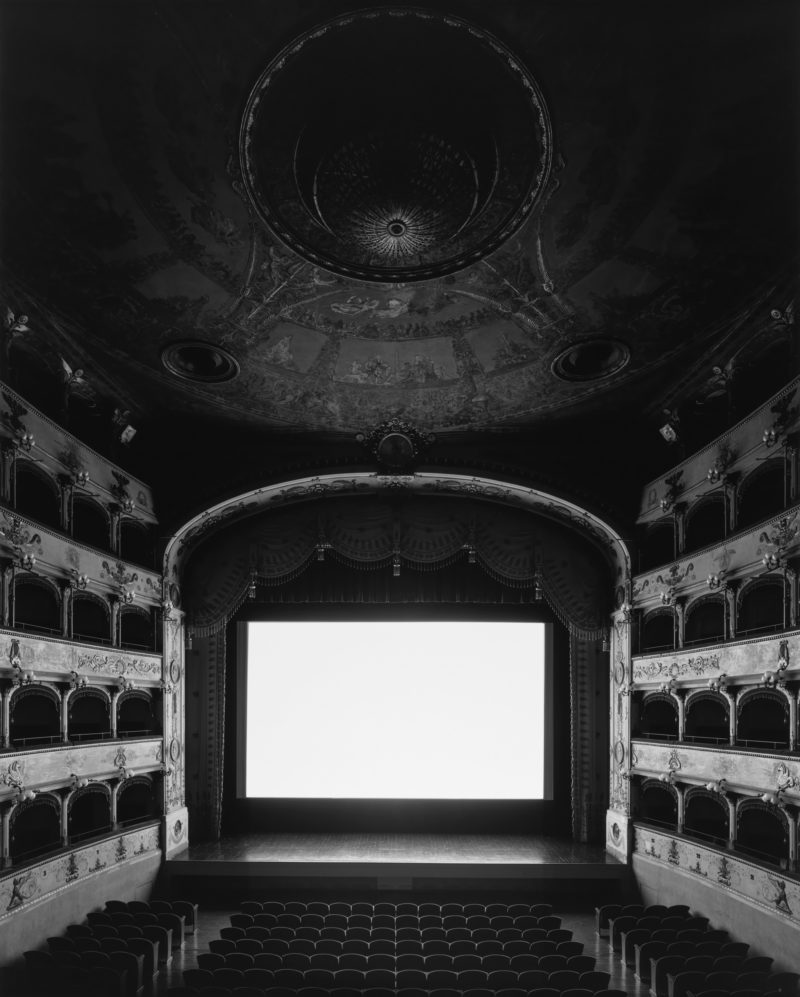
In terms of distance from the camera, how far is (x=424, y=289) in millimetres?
11188

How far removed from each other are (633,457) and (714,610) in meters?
3.38

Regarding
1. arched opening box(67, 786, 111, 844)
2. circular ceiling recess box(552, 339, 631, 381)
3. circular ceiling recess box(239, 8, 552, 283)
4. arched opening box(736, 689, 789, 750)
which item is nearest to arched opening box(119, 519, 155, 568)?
arched opening box(67, 786, 111, 844)

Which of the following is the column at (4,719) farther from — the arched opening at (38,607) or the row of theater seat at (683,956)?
the row of theater seat at (683,956)

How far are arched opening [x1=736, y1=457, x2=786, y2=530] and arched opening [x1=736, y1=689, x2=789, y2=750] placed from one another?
110 inches

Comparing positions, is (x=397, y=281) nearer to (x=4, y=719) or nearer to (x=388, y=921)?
(x=4, y=719)

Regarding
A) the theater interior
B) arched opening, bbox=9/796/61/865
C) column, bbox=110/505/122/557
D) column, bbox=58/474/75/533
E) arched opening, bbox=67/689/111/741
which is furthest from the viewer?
column, bbox=110/505/122/557

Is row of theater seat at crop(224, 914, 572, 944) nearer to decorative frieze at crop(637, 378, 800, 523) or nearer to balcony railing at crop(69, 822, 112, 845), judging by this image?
balcony railing at crop(69, 822, 112, 845)

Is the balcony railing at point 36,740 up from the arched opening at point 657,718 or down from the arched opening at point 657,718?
up

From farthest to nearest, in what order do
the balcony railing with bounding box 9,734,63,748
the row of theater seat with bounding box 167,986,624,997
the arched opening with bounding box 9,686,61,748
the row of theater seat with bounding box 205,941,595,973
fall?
the arched opening with bounding box 9,686,61,748 → the balcony railing with bounding box 9,734,63,748 → the row of theater seat with bounding box 205,941,595,973 → the row of theater seat with bounding box 167,986,624,997

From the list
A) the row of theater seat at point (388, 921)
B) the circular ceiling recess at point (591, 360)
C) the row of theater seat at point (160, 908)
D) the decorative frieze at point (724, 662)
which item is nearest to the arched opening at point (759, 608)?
the decorative frieze at point (724, 662)

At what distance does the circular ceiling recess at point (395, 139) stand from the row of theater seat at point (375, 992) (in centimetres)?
899

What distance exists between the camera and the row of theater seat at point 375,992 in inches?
356

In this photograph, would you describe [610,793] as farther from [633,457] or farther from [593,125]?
[593,125]

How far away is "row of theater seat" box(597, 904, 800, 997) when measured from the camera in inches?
370
